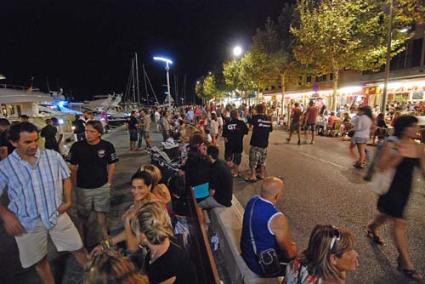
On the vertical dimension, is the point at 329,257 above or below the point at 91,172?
below

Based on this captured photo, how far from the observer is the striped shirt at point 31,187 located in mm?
2936

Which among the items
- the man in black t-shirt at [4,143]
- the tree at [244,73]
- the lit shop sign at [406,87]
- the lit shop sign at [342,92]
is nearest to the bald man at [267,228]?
the man in black t-shirt at [4,143]

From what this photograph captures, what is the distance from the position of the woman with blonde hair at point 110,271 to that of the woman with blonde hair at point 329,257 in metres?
1.26

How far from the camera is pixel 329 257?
2045 mm

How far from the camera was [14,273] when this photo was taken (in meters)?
3.76

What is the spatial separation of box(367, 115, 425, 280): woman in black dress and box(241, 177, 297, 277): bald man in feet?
5.06

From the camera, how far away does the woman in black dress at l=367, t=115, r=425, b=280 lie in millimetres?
3387

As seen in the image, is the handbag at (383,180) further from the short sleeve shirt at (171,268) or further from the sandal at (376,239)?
the short sleeve shirt at (171,268)

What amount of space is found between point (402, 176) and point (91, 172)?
167 inches

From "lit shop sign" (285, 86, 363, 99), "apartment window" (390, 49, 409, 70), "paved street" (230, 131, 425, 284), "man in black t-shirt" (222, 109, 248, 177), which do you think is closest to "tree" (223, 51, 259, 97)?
"lit shop sign" (285, 86, 363, 99)

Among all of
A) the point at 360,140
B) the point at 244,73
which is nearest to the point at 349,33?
the point at 360,140

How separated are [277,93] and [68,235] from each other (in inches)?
1829

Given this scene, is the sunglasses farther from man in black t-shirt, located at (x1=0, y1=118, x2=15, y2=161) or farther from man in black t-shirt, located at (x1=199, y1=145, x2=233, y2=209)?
man in black t-shirt, located at (x1=0, y1=118, x2=15, y2=161)

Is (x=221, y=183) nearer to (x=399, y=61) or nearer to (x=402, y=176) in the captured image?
(x=402, y=176)
